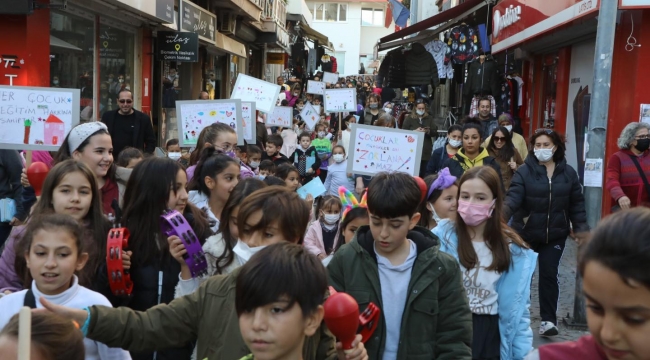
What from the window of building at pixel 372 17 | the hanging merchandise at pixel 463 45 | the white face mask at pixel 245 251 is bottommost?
the white face mask at pixel 245 251

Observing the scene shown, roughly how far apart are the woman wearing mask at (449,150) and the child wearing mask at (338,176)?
4.42 ft

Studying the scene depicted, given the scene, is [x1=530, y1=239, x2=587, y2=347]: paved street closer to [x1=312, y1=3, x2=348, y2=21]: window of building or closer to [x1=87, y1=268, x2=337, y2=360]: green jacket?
[x1=87, y1=268, x2=337, y2=360]: green jacket

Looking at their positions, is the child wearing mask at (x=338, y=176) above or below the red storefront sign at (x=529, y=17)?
below

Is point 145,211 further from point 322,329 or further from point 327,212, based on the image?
point 327,212

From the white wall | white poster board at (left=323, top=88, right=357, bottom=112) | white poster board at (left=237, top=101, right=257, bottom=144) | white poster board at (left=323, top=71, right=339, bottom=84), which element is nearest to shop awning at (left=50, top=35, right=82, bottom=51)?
white poster board at (left=237, top=101, right=257, bottom=144)

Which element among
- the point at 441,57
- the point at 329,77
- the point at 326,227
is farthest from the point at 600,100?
the point at 329,77

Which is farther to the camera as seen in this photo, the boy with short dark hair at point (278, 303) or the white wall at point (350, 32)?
the white wall at point (350, 32)

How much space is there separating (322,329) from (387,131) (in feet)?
16.2

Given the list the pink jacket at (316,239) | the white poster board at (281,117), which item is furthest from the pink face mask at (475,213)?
the white poster board at (281,117)

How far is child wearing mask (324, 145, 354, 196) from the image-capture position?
11.4m

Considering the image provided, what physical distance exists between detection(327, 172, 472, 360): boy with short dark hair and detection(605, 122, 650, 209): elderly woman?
5558 millimetres

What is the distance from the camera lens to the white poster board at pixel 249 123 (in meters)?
10.9

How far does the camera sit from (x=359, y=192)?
10.3 metres

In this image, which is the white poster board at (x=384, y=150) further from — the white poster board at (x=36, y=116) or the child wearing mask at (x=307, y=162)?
the child wearing mask at (x=307, y=162)
